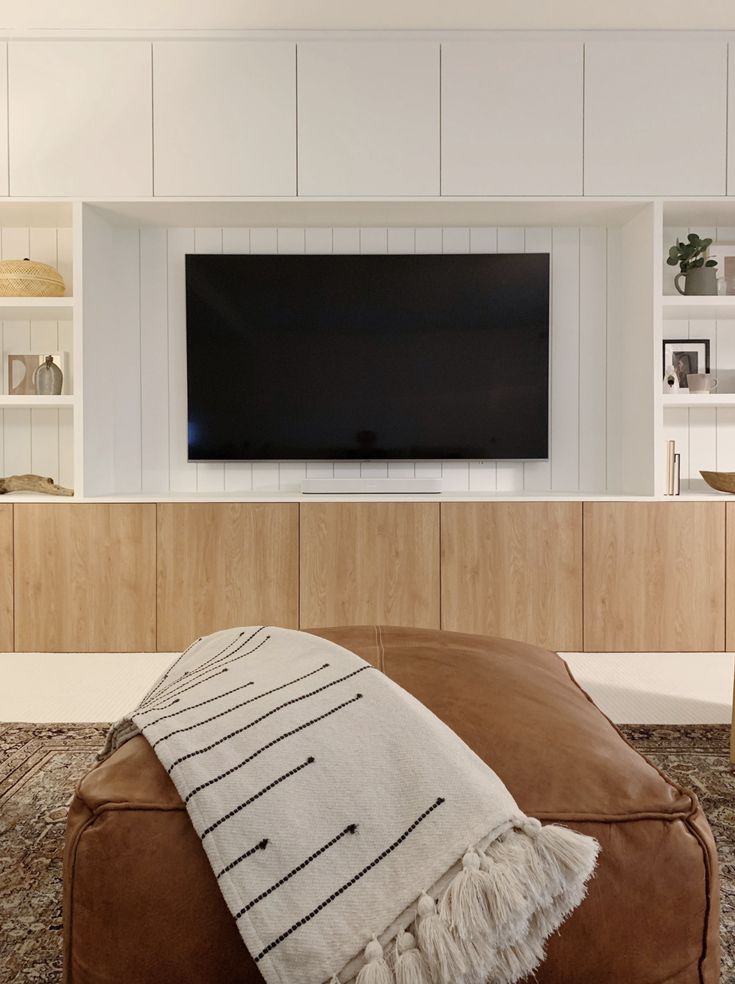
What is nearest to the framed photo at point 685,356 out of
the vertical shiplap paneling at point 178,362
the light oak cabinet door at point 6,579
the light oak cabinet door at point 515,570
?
the light oak cabinet door at point 515,570

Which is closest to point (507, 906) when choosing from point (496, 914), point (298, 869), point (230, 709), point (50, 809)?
point (496, 914)

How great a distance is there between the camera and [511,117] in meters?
3.11

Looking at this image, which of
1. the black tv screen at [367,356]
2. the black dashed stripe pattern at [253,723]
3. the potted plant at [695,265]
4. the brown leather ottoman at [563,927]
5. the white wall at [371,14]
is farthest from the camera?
the black tv screen at [367,356]

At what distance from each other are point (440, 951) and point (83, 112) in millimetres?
3340

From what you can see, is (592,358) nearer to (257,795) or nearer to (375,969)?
(257,795)

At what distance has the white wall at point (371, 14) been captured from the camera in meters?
2.92

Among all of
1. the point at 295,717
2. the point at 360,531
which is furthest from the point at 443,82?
the point at 295,717

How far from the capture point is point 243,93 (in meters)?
3.10

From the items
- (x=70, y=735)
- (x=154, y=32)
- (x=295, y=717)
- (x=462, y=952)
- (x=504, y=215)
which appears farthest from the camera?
(x=504, y=215)

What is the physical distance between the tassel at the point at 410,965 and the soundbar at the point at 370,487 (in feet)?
8.49

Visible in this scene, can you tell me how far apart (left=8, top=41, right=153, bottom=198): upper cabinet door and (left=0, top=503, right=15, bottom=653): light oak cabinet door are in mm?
1370

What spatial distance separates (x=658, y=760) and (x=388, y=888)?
142 cm

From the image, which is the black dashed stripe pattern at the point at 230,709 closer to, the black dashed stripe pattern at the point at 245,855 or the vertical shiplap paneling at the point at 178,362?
the black dashed stripe pattern at the point at 245,855

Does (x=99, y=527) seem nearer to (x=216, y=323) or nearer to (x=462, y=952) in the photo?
(x=216, y=323)
